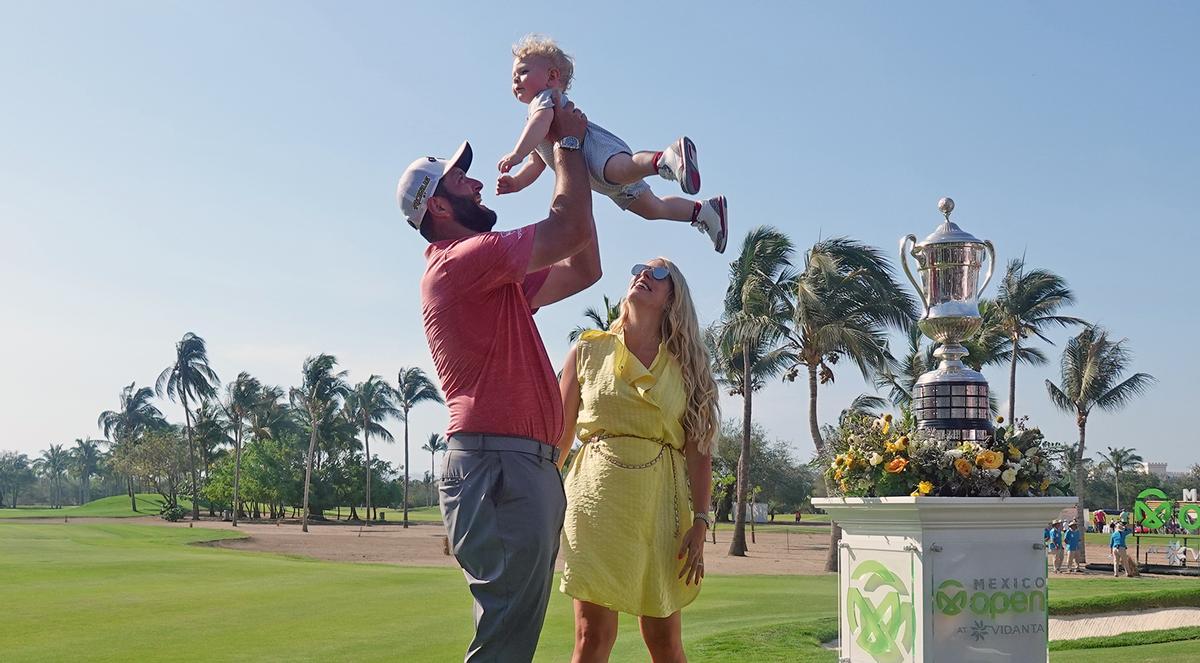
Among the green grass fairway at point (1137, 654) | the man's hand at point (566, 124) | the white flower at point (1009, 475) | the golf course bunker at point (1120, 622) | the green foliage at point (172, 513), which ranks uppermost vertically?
the man's hand at point (566, 124)

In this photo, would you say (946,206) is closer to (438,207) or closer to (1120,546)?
(438,207)

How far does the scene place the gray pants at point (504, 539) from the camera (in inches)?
111

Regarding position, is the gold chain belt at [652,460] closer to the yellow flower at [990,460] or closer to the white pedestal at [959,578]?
the white pedestal at [959,578]

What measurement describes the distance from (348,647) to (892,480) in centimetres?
605

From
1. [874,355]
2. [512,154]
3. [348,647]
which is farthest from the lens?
[874,355]

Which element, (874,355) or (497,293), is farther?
(874,355)

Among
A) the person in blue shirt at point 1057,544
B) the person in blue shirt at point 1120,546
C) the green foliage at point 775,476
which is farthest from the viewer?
the green foliage at point 775,476

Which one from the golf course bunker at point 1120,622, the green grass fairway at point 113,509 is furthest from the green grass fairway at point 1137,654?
the green grass fairway at point 113,509

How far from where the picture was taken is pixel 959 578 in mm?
5480

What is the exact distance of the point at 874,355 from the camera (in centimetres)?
3019

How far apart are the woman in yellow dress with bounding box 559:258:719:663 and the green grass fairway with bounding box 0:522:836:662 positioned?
4.79m

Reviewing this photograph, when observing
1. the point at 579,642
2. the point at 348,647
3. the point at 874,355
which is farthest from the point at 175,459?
the point at 579,642

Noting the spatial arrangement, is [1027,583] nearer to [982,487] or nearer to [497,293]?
[982,487]

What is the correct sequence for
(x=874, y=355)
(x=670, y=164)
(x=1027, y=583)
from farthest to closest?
(x=874, y=355), (x=1027, y=583), (x=670, y=164)
